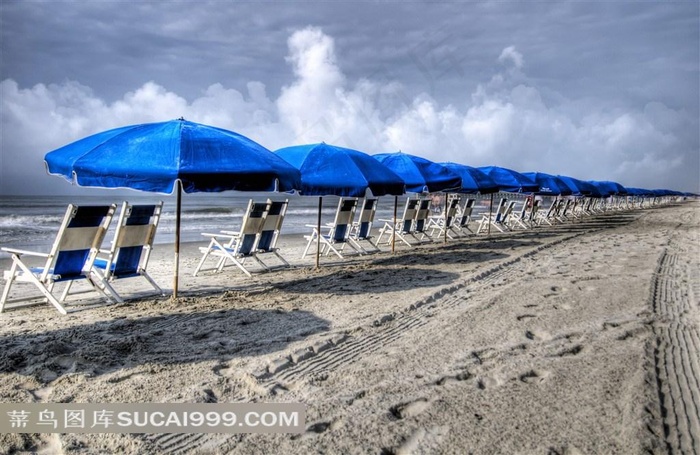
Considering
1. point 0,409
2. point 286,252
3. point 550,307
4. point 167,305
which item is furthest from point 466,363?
point 286,252

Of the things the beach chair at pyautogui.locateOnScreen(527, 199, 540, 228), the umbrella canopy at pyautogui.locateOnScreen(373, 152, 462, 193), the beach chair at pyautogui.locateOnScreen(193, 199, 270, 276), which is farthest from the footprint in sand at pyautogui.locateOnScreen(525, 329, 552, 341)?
the beach chair at pyautogui.locateOnScreen(527, 199, 540, 228)

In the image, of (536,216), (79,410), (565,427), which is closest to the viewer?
(565,427)

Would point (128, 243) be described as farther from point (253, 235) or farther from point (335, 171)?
point (335, 171)

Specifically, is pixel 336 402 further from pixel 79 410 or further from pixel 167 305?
pixel 167 305

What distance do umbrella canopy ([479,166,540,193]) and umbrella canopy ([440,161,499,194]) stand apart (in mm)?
1192

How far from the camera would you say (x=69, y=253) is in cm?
528

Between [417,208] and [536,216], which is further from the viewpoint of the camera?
[536,216]

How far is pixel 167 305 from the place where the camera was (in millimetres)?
5605

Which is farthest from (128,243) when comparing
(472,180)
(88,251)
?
(472,180)

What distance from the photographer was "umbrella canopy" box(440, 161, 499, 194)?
39.6 ft

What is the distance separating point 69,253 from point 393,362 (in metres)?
3.41

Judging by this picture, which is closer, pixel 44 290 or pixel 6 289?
pixel 44 290

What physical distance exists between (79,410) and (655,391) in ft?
11.0

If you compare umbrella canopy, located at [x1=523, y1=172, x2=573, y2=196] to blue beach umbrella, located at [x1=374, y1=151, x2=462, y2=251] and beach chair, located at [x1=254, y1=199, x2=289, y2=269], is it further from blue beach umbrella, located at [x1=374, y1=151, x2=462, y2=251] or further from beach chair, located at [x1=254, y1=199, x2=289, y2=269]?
beach chair, located at [x1=254, y1=199, x2=289, y2=269]
